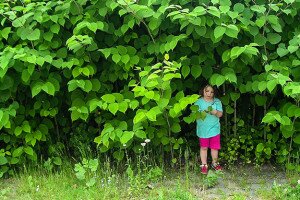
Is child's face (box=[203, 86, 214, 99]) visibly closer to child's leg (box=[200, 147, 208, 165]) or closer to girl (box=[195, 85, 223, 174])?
girl (box=[195, 85, 223, 174])

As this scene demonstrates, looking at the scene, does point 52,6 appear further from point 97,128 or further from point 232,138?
point 232,138

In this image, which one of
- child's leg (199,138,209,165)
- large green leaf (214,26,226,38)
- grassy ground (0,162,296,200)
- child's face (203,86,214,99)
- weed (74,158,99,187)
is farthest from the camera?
child's leg (199,138,209,165)

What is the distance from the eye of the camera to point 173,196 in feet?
15.4

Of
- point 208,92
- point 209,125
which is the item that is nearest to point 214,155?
point 209,125

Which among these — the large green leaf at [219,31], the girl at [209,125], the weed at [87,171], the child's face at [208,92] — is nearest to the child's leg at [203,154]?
the girl at [209,125]

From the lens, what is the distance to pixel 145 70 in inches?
197

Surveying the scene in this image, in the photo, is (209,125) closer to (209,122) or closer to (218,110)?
(209,122)

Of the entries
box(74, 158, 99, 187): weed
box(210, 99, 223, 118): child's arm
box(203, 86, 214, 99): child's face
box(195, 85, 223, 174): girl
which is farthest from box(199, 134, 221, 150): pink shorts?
box(74, 158, 99, 187): weed

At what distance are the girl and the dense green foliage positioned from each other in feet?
0.53

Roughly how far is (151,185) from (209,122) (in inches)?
35.7

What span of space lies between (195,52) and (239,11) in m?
0.67

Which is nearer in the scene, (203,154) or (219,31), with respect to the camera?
(219,31)

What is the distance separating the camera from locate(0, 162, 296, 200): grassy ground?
4812mm

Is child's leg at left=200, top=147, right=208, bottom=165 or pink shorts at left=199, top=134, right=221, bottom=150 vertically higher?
pink shorts at left=199, top=134, right=221, bottom=150
